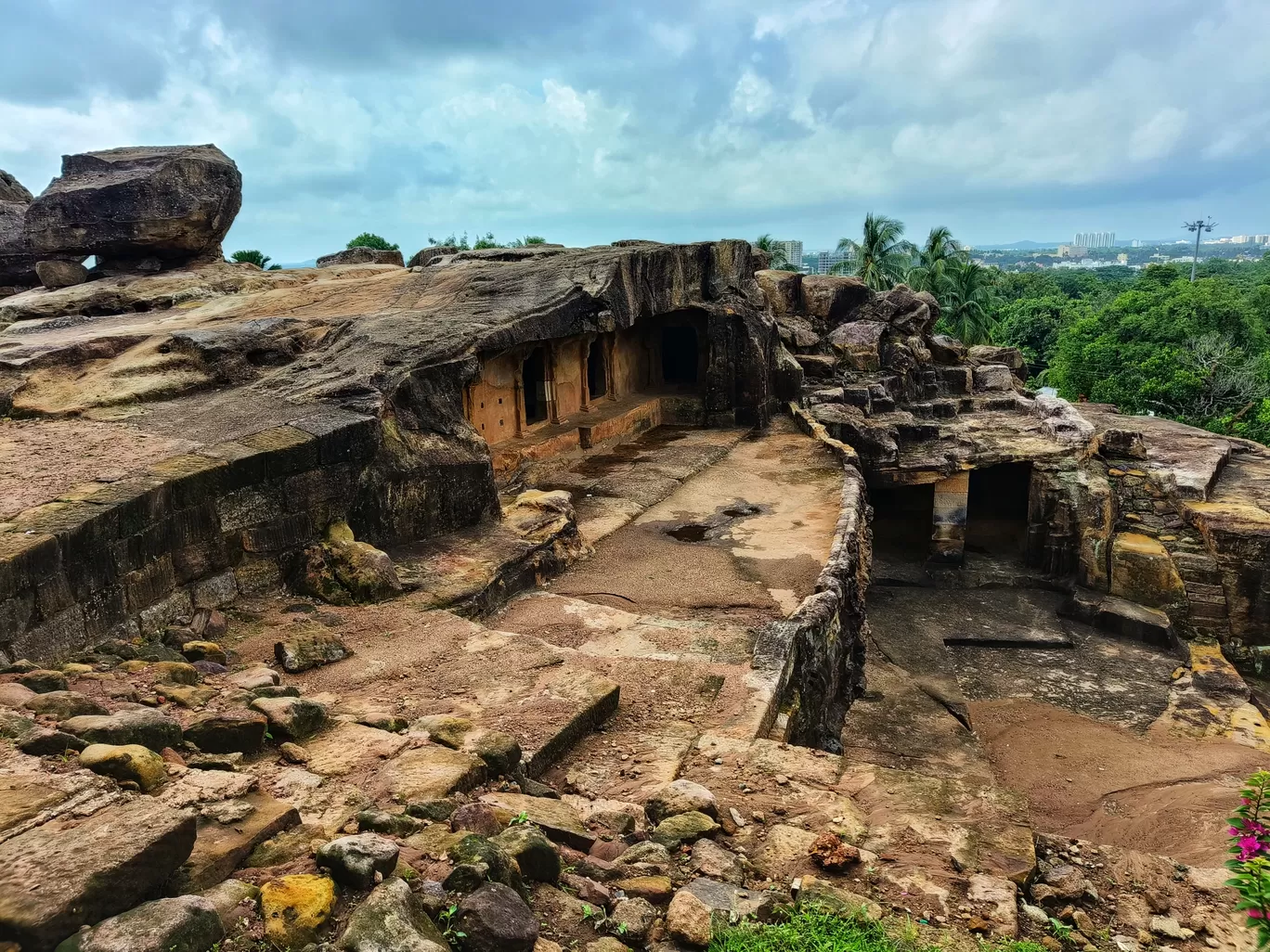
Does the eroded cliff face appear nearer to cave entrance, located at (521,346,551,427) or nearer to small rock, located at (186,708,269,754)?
cave entrance, located at (521,346,551,427)

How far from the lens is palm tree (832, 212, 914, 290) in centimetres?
3884

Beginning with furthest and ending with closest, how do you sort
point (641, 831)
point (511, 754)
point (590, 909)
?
1. point (511, 754)
2. point (641, 831)
3. point (590, 909)

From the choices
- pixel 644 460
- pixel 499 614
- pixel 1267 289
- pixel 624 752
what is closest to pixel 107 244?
pixel 644 460

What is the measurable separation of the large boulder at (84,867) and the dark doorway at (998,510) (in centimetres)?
1839

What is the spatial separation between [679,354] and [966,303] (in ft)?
68.9

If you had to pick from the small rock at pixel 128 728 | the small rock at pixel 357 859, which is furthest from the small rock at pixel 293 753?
the small rock at pixel 357 859

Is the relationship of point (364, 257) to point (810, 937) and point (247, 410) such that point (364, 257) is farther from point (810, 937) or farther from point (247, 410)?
point (810, 937)

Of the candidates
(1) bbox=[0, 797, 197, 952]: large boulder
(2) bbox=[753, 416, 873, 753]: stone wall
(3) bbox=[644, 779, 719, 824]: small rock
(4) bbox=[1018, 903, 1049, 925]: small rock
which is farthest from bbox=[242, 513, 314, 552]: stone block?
(4) bbox=[1018, 903, 1049, 925]: small rock

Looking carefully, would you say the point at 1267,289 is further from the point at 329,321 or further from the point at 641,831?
the point at 641,831

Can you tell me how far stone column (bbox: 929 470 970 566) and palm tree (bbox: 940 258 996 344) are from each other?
67.5 ft

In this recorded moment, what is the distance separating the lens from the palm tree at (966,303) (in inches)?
1463

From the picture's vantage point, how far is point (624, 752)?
5.77 metres

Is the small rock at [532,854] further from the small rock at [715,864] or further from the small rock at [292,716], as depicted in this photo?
the small rock at [292,716]

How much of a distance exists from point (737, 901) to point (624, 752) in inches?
78.4
